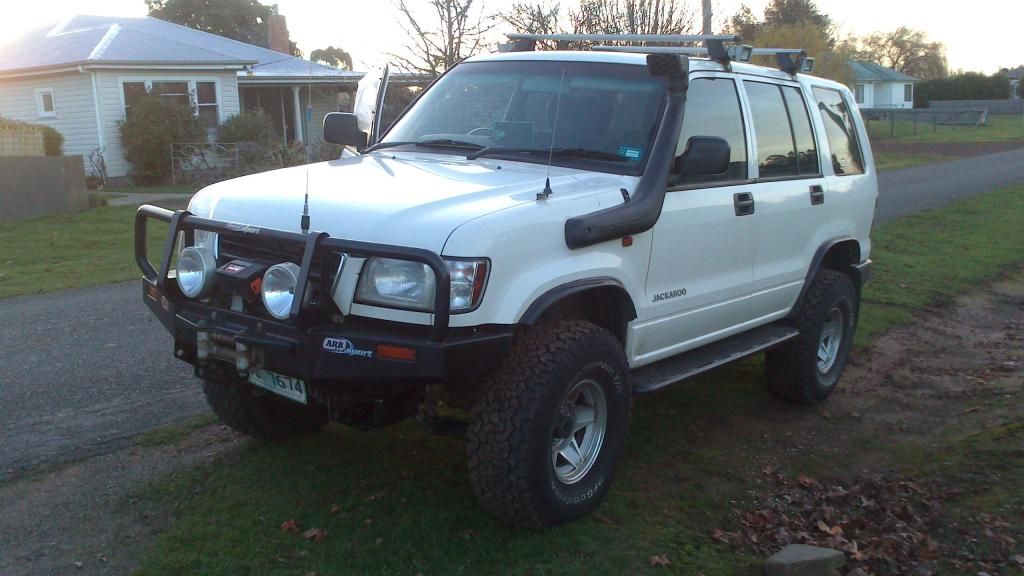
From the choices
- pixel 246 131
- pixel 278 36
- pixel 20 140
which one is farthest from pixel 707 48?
pixel 278 36

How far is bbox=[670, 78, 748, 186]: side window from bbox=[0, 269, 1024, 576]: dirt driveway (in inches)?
64.7

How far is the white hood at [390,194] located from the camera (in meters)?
3.91

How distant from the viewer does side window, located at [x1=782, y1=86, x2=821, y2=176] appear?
6.23 m

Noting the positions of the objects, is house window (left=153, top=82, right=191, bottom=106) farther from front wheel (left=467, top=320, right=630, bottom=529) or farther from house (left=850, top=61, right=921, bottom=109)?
house (left=850, top=61, right=921, bottom=109)

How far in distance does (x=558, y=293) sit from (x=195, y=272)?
162 cm

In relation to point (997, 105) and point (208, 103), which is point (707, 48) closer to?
point (208, 103)

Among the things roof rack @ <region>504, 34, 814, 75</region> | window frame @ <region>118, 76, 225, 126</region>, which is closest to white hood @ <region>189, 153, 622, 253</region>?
roof rack @ <region>504, 34, 814, 75</region>

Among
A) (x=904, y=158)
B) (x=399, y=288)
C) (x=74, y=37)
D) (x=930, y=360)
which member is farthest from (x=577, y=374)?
(x=904, y=158)

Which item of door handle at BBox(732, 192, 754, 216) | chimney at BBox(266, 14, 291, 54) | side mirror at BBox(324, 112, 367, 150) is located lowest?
door handle at BBox(732, 192, 754, 216)

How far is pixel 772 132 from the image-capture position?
19.6ft

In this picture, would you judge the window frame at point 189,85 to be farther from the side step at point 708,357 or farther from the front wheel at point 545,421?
the front wheel at point 545,421

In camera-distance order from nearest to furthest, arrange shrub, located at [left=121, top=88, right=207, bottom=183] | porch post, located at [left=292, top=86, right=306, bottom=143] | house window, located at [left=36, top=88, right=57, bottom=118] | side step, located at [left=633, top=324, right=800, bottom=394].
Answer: side step, located at [left=633, top=324, right=800, bottom=394] → shrub, located at [left=121, top=88, right=207, bottom=183] → house window, located at [left=36, top=88, right=57, bottom=118] → porch post, located at [left=292, top=86, right=306, bottom=143]

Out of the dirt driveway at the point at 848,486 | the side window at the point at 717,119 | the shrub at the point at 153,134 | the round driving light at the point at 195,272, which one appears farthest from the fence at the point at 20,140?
the side window at the point at 717,119

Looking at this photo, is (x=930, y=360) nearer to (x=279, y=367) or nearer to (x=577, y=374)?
(x=577, y=374)
